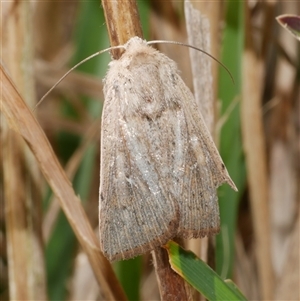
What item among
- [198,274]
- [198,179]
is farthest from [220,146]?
[198,274]

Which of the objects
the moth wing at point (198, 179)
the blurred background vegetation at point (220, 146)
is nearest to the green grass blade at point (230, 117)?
the blurred background vegetation at point (220, 146)

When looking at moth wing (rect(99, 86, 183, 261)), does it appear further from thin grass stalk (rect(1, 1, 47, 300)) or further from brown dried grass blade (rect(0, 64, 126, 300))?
thin grass stalk (rect(1, 1, 47, 300))

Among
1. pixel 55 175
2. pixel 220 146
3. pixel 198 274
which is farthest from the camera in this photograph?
pixel 220 146

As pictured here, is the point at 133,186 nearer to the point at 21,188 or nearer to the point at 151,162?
the point at 151,162

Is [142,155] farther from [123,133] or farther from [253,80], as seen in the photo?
[253,80]

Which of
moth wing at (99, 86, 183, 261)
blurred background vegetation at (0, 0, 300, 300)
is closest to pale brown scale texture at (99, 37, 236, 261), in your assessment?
moth wing at (99, 86, 183, 261)

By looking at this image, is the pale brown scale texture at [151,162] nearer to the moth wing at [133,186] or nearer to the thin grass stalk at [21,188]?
the moth wing at [133,186]
